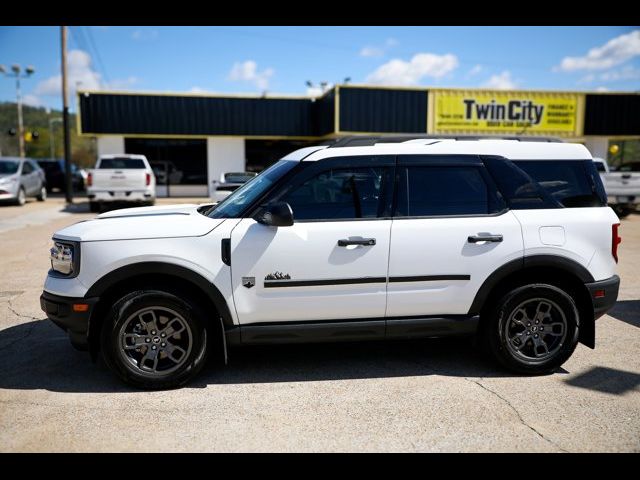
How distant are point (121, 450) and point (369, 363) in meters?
2.22

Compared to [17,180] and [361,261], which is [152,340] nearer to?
[361,261]

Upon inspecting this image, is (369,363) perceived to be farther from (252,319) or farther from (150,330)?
(150,330)

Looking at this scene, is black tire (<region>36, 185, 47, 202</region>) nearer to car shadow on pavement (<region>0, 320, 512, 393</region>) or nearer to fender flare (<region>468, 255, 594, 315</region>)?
car shadow on pavement (<region>0, 320, 512, 393</region>)

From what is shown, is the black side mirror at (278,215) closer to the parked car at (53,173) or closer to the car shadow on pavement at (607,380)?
the car shadow on pavement at (607,380)

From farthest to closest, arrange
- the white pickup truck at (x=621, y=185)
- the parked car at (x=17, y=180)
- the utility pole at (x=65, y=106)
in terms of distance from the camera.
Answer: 1. the utility pole at (x=65, y=106)
2. the parked car at (x=17, y=180)
3. the white pickup truck at (x=621, y=185)

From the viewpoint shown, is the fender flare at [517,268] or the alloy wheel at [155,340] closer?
the alloy wheel at [155,340]

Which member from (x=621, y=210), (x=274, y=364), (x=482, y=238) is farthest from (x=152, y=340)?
(x=621, y=210)

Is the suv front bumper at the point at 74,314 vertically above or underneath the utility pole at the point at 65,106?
underneath

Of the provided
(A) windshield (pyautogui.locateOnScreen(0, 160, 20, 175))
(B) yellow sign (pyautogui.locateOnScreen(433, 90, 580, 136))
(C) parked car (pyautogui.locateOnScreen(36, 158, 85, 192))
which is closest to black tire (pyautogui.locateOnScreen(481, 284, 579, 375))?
(B) yellow sign (pyautogui.locateOnScreen(433, 90, 580, 136))

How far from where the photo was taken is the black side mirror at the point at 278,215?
4004 mm

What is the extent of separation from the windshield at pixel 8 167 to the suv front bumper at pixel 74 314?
18830 millimetres

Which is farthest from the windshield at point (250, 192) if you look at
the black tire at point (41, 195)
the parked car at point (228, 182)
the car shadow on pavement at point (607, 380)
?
the black tire at point (41, 195)

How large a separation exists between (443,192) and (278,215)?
1.40 m
